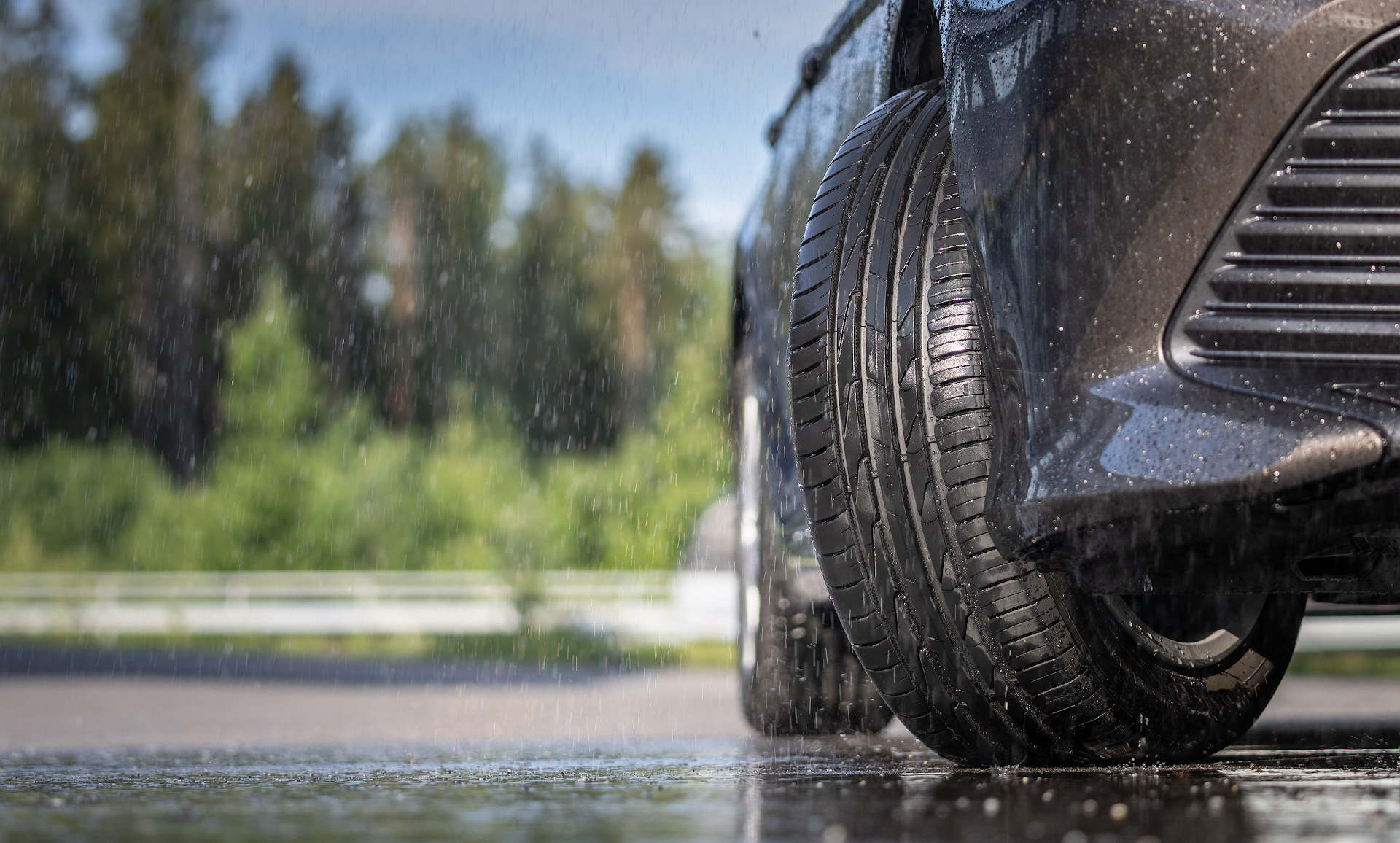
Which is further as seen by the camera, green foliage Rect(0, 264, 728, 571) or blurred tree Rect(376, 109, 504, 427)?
blurred tree Rect(376, 109, 504, 427)

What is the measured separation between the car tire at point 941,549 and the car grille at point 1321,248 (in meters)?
0.41

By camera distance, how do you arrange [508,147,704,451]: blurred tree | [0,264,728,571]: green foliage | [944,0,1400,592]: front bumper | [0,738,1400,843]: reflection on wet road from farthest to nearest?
[508,147,704,451]: blurred tree
[0,264,728,571]: green foliage
[944,0,1400,592]: front bumper
[0,738,1400,843]: reflection on wet road

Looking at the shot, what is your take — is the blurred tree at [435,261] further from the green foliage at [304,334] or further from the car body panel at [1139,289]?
the car body panel at [1139,289]

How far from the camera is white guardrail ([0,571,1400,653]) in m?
16.4

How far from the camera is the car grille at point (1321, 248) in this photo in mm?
1894

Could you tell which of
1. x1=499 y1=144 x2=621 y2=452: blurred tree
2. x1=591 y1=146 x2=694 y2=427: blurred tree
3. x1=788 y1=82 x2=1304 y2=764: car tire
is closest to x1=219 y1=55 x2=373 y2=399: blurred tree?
x1=499 y1=144 x2=621 y2=452: blurred tree

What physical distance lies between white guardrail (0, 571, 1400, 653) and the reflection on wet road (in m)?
13.4

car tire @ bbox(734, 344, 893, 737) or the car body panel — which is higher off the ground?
the car body panel

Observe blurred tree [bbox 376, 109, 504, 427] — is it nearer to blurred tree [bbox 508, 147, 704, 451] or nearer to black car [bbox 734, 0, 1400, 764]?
blurred tree [bbox 508, 147, 704, 451]

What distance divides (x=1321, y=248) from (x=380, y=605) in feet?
53.5

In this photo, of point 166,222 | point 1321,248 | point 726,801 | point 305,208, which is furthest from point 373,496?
point 305,208

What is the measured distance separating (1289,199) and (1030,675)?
0.88 metres

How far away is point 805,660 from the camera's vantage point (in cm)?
426

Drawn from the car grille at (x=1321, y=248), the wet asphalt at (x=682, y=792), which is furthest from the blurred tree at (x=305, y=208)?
the car grille at (x=1321, y=248)
